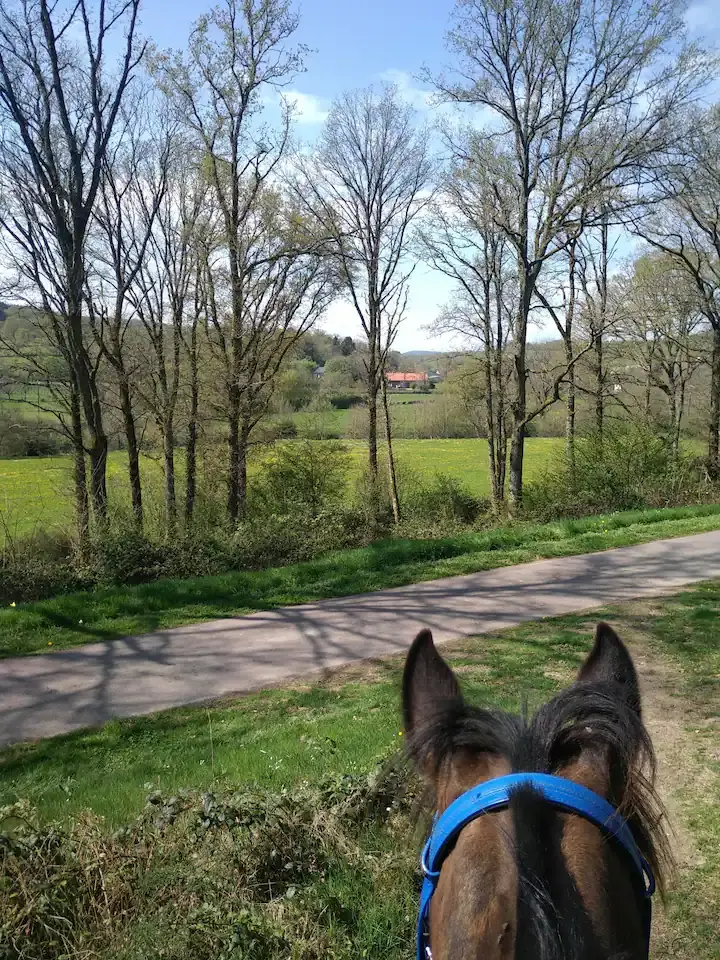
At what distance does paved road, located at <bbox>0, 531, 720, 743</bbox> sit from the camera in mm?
5695

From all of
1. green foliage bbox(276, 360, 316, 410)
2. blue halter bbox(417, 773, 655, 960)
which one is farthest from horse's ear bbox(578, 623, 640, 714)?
green foliage bbox(276, 360, 316, 410)

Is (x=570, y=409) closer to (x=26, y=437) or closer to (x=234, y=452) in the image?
(x=234, y=452)

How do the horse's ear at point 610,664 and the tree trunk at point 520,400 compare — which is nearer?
the horse's ear at point 610,664

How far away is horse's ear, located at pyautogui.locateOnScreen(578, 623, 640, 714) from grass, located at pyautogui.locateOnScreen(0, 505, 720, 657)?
660 centimetres

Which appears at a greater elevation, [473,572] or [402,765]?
[402,765]

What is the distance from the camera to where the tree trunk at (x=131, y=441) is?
16.5m

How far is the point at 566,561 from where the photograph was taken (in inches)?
399

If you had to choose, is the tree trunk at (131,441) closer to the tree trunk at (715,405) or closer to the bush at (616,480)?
the bush at (616,480)

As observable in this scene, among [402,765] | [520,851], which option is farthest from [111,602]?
[520,851]

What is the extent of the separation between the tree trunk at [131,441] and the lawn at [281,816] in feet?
39.2

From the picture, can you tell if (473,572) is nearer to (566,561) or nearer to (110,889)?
(566,561)

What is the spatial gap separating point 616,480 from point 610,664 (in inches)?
615

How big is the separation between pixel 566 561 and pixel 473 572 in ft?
5.44

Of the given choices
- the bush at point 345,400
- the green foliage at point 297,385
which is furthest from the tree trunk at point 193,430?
the bush at point 345,400
